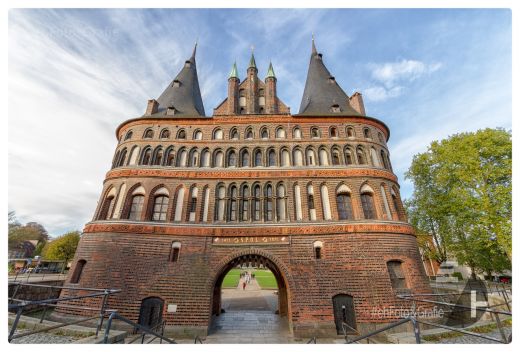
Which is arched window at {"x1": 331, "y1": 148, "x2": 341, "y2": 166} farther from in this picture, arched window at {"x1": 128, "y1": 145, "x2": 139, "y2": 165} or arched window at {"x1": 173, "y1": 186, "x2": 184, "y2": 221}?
arched window at {"x1": 128, "y1": 145, "x2": 139, "y2": 165}

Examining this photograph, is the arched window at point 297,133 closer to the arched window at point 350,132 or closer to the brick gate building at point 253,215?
the brick gate building at point 253,215

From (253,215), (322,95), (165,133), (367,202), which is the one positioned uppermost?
(322,95)

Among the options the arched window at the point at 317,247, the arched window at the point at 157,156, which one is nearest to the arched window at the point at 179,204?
the arched window at the point at 157,156

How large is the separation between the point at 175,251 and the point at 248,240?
4.03 metres

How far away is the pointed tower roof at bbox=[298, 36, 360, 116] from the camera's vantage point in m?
17.0

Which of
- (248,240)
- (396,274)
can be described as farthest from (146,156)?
(396,274)

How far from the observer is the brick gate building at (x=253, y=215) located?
11.6 metres

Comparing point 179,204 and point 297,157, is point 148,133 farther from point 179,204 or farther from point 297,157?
point 297,157

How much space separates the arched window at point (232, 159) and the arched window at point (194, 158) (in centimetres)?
205

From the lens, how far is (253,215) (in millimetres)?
13648

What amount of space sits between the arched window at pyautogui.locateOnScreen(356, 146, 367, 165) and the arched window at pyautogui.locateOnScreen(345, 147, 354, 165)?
0.49m

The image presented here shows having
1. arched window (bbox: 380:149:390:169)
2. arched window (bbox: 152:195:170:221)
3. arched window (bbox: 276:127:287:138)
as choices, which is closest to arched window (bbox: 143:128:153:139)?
arched window (bbox: 152:195:170:221)

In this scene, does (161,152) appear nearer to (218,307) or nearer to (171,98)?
(171,98)

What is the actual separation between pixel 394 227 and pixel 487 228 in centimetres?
897
